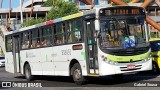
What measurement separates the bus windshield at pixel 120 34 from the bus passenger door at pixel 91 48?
1.51 feet

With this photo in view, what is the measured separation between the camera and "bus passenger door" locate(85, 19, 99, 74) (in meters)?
14.7

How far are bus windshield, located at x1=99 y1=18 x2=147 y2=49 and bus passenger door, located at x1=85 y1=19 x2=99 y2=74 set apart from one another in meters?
0.46

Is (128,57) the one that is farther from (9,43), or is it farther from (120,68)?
(9,43)

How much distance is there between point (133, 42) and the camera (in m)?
14.6

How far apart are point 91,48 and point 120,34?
3.93ft

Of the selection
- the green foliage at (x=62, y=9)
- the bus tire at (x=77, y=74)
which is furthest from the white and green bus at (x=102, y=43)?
the green foliage at (x=62, y=9)

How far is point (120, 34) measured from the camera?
14.5 m

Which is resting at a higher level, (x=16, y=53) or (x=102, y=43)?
(x=102, y=43)

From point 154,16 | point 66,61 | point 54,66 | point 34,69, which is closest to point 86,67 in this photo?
point 66,61

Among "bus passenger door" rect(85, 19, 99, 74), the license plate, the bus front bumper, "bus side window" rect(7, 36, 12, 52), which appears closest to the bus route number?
"bus passenger door" rect(85, 19, 99, 74)

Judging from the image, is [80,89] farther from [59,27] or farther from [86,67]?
[59,27]

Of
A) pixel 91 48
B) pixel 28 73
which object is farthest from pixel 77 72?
pixel 28 73

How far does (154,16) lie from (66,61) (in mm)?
94343

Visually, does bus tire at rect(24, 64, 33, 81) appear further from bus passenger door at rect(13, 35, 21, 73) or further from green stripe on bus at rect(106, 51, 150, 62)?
green stripe on bus at rect(106, 51, 150, 62)
